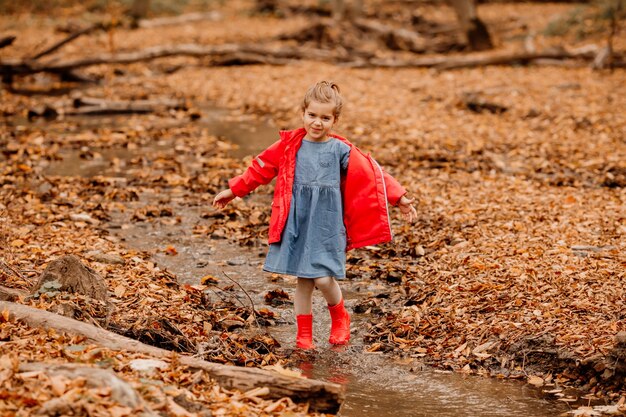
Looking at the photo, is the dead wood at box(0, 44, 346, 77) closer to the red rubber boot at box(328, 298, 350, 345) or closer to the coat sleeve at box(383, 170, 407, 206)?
the red rubber boot at box(328, 298, 350, 345)

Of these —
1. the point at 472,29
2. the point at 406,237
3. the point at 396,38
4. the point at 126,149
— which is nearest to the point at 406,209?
the point at 406,237

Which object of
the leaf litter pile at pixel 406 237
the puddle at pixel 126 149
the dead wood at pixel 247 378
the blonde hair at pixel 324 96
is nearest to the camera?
the dead wood at pixel 247 378

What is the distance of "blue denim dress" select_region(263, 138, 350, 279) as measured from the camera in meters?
4.82

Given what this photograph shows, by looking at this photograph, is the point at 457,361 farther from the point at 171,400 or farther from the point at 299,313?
the point at 171,400

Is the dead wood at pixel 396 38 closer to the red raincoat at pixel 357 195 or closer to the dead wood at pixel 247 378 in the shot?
the red raincoat at pixel 357 195

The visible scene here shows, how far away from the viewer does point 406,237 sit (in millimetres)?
6984

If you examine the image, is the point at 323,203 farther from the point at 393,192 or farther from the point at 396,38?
the point at 396,38

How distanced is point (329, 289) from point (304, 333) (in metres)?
0.33

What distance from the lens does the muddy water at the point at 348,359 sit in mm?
4141

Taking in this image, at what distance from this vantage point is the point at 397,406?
13.7ft

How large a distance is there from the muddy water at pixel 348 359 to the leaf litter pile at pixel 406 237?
0.13 meters

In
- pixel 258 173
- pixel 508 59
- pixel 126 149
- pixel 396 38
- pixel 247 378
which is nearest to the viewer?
pixel 247 378

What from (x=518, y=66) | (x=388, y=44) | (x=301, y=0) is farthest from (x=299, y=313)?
(x=301, y=0)

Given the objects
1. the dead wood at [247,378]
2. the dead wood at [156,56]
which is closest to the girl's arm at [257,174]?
the dead wood at [247,378]
